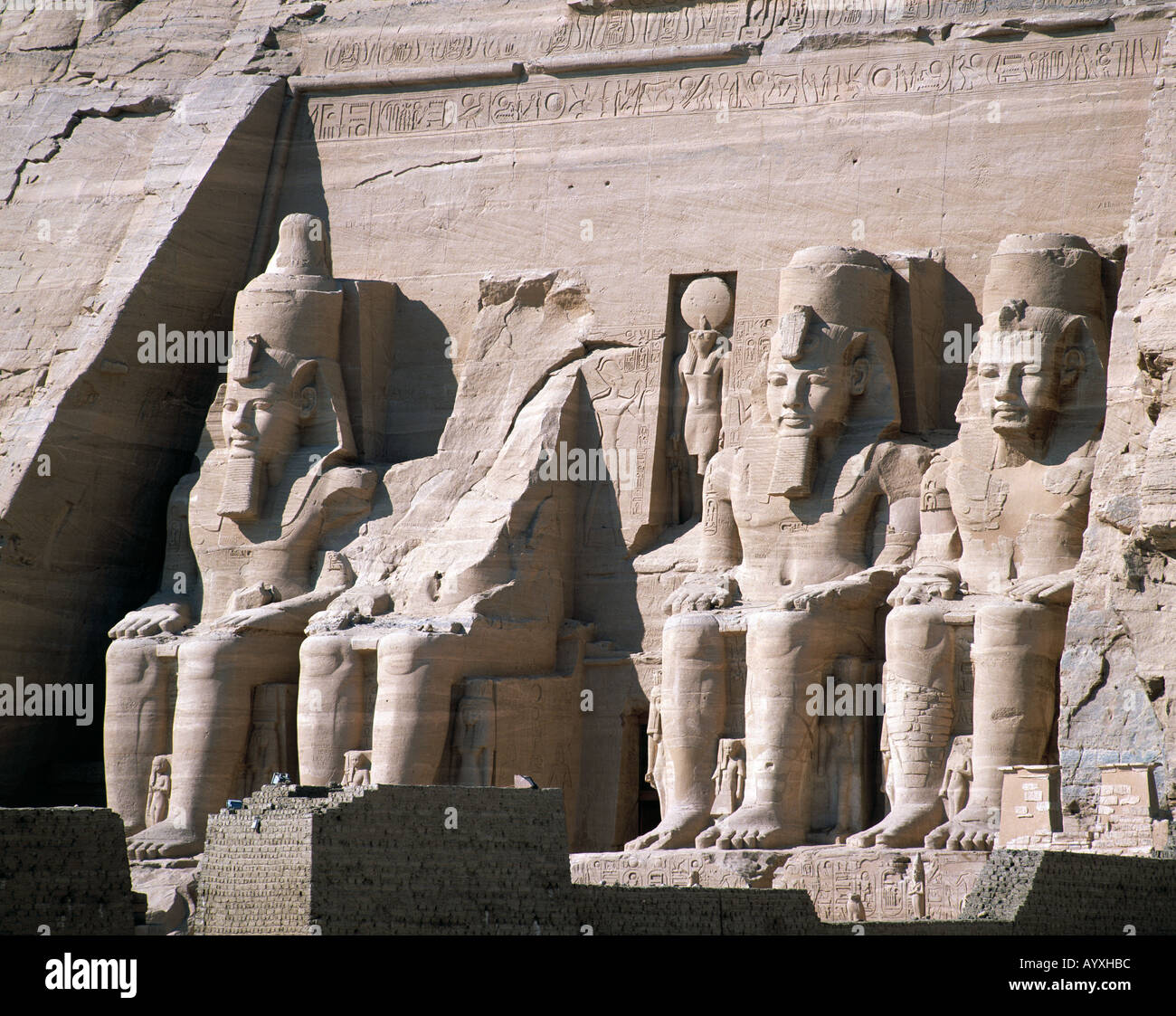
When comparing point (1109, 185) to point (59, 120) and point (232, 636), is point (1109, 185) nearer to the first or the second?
point (232, 636)

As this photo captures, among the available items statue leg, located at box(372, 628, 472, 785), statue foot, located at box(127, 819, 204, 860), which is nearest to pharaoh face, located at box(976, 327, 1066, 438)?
statue leg, located at box(372, 628, 472, 785)

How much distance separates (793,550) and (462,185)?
4082 mm

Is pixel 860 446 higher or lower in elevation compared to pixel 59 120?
lower

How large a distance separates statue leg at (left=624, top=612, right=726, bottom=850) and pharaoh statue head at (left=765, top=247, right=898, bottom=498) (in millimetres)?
1059

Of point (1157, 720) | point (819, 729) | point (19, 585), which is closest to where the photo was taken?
point (1157, 720)

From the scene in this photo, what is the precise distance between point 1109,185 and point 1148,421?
3358 millimetres

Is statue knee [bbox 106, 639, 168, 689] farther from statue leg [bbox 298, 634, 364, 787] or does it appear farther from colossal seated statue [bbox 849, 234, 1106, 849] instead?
colossal seated statue [bbox 849, 234, 1106, 849]

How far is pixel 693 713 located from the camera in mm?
16891

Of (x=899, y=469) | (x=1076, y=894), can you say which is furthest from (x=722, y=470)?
(x=1076, y=894)

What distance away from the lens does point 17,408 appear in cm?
1950

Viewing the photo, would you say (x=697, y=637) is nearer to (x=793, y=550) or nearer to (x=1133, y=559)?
(x=793, y=550)

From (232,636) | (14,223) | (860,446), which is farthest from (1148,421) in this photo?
(14,223)

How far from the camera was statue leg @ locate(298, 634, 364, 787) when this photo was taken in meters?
17.4

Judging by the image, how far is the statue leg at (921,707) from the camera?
628 inches
